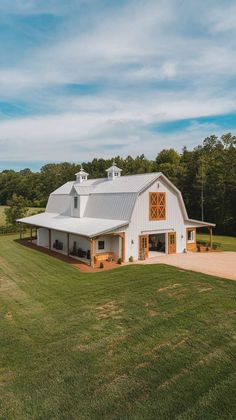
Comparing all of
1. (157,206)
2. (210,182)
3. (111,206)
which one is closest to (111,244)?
(111,206)

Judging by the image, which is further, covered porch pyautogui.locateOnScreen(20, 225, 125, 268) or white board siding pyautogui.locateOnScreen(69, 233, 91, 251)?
white board siding pyautogui.locateOnScreen(69, 233, 91, 251)

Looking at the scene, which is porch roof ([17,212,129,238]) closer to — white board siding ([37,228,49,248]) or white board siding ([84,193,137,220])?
white board siding ([84,193,137,220])

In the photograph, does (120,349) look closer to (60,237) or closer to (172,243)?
(172,243)

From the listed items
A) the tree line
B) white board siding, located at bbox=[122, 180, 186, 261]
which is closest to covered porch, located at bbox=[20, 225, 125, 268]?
white board siding, located at bbox=[122, 180, 186, 261]

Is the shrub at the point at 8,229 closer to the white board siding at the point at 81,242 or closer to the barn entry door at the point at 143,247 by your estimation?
the white board siding at the point at 81,242

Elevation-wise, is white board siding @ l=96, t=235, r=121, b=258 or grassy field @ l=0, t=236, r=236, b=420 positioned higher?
white board siding @ l=96, t=235, r=121, b=258

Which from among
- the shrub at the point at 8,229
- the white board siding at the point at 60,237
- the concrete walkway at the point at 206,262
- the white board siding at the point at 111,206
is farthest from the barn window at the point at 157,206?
the shrub at the point at 8,229
